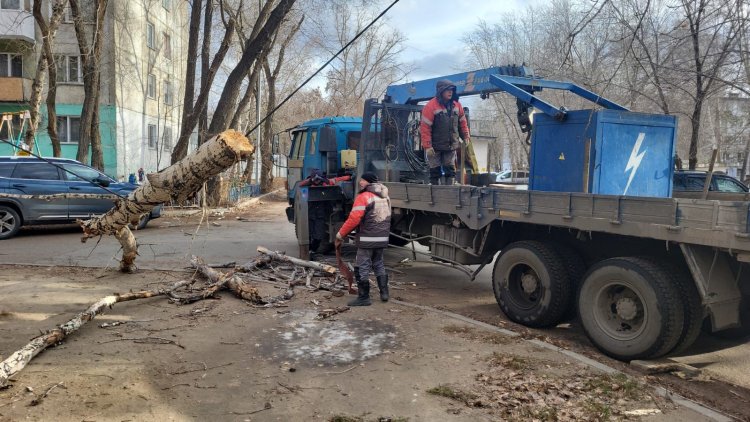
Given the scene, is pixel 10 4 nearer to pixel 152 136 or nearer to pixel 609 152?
pixel 152 136

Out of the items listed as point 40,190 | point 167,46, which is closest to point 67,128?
point 167,46

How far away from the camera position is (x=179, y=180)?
5820mm

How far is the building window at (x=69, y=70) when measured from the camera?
1040 inches

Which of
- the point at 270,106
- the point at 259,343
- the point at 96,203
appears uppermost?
the point at 270,106

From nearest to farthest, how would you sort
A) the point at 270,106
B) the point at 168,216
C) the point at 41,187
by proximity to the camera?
the point at 41,187, the point at 168,216, the point at 270,106

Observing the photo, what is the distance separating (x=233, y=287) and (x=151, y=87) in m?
27.5

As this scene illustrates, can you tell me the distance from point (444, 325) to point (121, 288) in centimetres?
447

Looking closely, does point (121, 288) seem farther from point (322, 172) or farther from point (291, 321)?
point (322, 172)

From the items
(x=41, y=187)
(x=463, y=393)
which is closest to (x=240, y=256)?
(x=41, y=187)

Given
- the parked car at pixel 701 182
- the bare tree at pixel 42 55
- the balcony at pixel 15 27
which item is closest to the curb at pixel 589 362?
the parked car at pixel 701 182

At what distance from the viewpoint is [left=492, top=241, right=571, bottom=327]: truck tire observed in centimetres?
578

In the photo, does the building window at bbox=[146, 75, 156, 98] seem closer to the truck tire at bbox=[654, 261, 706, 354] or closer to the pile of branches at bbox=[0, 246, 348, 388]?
the pile of branches at bbox=[0, 246, 348, 388]

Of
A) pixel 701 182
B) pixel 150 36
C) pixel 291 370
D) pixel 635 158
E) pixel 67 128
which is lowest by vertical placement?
pixel 291 370

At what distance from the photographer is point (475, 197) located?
6.86m
